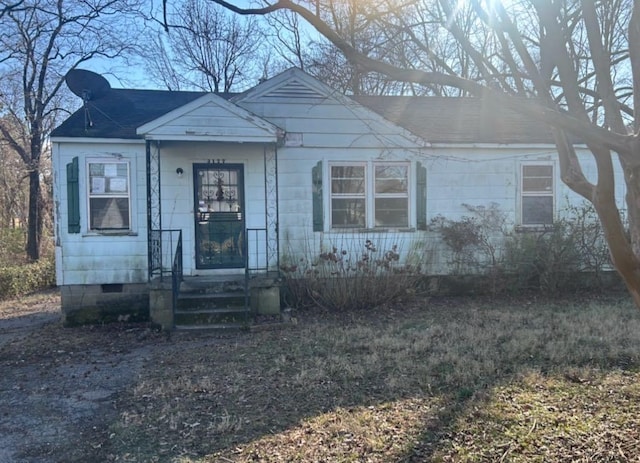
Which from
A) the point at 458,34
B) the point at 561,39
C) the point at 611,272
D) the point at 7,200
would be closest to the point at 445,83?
the point at 458,34

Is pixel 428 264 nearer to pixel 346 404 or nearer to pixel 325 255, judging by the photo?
pixel 325 255

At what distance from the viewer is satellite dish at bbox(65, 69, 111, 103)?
907cm

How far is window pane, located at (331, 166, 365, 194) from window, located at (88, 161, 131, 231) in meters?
3.73

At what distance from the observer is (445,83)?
10.2ft

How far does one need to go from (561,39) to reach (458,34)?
0.73 meters

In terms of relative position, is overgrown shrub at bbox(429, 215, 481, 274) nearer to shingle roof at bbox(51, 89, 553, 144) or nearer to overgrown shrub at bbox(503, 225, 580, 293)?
overgrown shrub at bbox(503, 225, 580, 293)

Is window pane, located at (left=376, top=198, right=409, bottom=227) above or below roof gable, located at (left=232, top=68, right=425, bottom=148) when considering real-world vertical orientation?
below

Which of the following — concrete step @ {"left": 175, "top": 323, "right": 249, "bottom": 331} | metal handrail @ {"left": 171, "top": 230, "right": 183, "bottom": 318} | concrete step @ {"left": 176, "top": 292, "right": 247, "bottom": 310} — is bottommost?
concrete step @ {"left": 175, "top": 323, "right": 249, "bottom": 331}

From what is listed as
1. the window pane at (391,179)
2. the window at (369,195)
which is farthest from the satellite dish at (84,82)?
the window pane at (391,179)

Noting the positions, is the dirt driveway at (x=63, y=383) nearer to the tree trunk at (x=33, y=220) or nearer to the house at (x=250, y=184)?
the house at (x=250, y=184)

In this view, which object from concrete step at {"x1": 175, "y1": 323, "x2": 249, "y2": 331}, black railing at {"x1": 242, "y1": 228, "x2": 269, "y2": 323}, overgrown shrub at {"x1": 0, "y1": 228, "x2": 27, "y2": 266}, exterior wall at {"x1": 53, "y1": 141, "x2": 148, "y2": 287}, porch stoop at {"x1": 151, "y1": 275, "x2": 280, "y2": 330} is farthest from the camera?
overgrown shrub at {"x1": 0, "y1": 228, "x2": 27, "y2": 266}

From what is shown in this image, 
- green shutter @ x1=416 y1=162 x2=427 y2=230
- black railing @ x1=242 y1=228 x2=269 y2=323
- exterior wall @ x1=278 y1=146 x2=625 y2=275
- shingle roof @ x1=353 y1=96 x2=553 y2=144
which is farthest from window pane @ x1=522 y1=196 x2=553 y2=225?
black railing @ x1=242 y1=228 x2=269 y2=323

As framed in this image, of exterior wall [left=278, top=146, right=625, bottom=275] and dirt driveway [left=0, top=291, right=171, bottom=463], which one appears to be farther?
exterior wall [left=278, top=146, right=625, bottom=275]

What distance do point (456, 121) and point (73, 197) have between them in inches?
311
